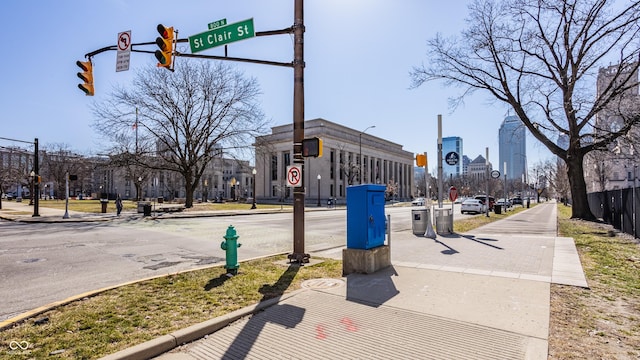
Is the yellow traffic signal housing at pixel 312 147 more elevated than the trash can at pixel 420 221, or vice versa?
the yellow traffic signal housing at pixel 312 147

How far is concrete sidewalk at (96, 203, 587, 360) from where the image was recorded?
11.8 ft

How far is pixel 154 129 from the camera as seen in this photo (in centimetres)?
3319

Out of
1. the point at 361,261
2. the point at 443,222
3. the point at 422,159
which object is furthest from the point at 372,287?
the point at 422,159

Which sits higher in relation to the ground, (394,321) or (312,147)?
(312,147)

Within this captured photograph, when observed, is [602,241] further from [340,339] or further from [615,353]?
[340,339]

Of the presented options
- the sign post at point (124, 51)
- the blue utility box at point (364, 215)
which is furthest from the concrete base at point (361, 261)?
the sign post at point (124, 51)

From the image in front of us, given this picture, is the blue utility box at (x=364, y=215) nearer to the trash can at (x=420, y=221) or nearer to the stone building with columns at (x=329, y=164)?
the trash can at (x=420, y=221)

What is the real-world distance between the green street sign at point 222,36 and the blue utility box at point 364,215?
4790 mm

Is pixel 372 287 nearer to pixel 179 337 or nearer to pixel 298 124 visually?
pixel 179 337

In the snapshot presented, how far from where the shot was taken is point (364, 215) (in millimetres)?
A: 6934

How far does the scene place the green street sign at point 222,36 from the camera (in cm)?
889

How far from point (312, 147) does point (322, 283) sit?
9.63 feet

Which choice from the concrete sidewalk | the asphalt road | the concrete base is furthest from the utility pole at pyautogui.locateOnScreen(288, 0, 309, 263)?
the asphalt road

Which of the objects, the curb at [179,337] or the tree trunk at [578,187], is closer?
the curb at [179,337]
